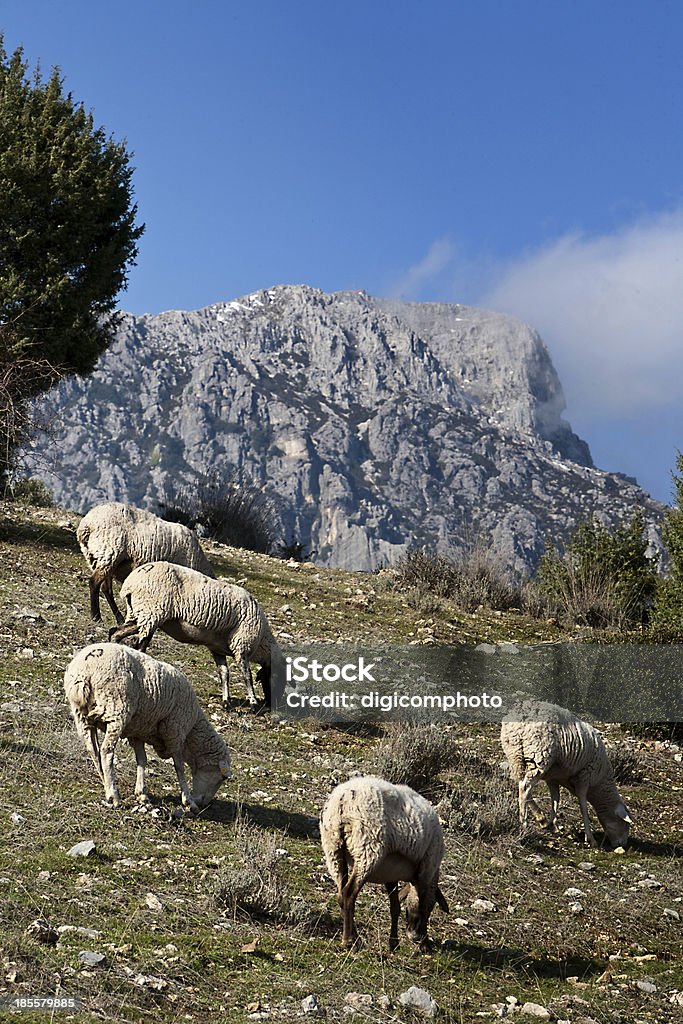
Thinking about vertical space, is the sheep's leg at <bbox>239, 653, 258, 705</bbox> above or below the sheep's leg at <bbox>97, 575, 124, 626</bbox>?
below

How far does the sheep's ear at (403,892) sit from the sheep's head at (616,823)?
4.38m

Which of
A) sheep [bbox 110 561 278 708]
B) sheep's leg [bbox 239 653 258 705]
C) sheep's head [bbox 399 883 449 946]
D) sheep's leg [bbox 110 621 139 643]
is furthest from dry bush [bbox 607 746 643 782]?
sheep's head [bbox 399 883 449 946]

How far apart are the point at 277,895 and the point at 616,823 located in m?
5.51

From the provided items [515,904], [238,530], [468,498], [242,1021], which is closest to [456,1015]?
[242,1021]

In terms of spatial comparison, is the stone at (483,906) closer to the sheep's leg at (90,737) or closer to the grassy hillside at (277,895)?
the grassy hillside at (277,895)

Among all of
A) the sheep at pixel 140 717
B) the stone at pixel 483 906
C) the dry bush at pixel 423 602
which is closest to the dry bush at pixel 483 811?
the stone at pixel 483 906

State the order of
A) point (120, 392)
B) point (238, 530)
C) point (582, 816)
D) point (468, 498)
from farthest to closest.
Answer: point (120, 392) < point (468, 498) < point (238, 530) < point (582, 816)

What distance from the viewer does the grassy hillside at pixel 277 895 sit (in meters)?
6.37

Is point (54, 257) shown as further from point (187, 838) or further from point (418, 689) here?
point (187, 838)

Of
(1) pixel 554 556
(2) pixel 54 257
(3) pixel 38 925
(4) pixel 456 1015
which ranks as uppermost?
(2) pixel 54 257

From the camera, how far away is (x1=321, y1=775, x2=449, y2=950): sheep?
7.10 meters

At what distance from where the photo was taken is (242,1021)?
19.6 ft

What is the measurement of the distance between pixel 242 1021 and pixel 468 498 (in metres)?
143

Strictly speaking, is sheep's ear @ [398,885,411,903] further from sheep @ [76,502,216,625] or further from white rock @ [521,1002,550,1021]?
sheep @ [76,502,216,625]
